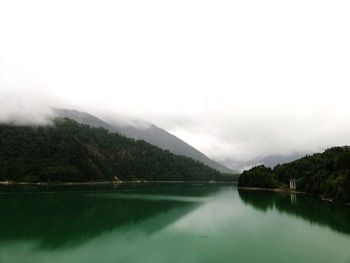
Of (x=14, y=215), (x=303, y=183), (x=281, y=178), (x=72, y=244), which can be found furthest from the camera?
(x=281, y=178)

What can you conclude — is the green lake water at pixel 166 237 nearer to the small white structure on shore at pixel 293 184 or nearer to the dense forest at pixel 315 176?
the dense forest at pixel 315 176

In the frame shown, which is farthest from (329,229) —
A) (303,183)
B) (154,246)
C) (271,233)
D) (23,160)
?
(23,160)

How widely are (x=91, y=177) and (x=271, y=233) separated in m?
170

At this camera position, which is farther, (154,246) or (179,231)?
(179,231)

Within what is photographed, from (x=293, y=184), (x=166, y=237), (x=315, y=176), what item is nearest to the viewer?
(x=166, y=237)

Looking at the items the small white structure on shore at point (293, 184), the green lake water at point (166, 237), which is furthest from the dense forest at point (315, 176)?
the green lake water at point (166, 237)

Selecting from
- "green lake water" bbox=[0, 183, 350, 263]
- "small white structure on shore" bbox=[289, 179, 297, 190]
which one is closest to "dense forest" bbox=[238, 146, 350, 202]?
"small white structure on shore" bbox=[289, 179, 297, 190]

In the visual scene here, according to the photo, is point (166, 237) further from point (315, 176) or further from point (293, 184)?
point (293, 184)

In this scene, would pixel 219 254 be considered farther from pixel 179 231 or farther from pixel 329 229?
pixel 329 229

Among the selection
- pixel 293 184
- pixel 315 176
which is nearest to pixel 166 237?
pixel 315 176

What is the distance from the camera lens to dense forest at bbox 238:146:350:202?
8044 cm

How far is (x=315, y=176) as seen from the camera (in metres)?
106

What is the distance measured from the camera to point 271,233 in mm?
40719

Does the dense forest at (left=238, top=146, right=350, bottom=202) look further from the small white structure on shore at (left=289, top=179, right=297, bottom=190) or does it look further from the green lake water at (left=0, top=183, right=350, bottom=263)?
the green lake water at (left=0, top=183, right=350, bottom=263)
